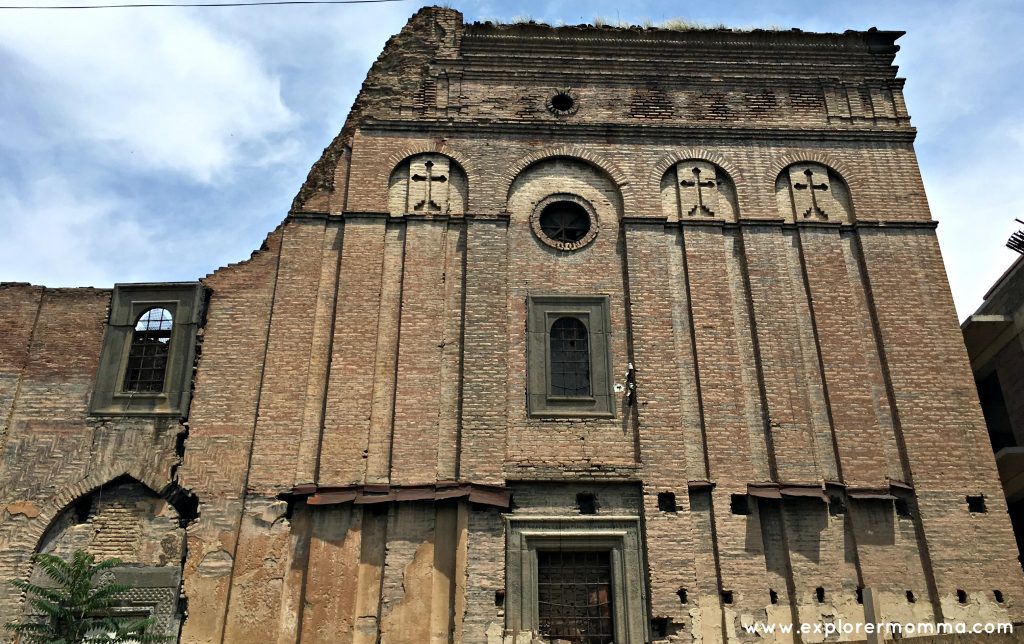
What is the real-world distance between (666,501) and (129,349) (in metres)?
8.44

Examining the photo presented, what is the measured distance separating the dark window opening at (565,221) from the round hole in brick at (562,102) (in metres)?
1.97

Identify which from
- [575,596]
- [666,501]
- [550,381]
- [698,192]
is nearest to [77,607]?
[575,596]

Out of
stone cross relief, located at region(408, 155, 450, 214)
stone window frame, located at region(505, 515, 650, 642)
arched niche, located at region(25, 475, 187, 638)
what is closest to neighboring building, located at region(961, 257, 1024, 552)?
stone window frame, located at region(505, 515, 650, 642)

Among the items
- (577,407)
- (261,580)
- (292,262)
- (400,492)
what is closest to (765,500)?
(577,407)

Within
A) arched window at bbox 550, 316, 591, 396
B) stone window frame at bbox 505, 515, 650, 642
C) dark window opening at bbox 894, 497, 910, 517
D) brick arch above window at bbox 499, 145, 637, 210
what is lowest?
stone window frame at bbox 505, 515, 650, 642

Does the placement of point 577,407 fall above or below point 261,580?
above

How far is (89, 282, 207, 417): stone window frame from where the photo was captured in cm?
1239

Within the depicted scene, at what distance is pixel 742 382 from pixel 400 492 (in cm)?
535

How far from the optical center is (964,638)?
1088cm

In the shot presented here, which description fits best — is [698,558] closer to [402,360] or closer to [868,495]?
[868,495]

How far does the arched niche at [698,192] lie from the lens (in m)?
14.0

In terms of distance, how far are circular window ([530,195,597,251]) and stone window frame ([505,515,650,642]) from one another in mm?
4630

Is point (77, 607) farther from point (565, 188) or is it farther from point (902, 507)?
point (902, 507)

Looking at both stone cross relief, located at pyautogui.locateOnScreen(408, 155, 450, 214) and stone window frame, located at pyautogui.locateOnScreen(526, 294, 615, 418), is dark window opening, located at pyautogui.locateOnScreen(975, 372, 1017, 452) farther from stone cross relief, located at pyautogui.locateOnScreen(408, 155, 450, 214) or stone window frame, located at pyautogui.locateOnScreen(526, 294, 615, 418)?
stone cross relief, located at pyautogui.locateOnScreen(408, 155, 450, 214)
